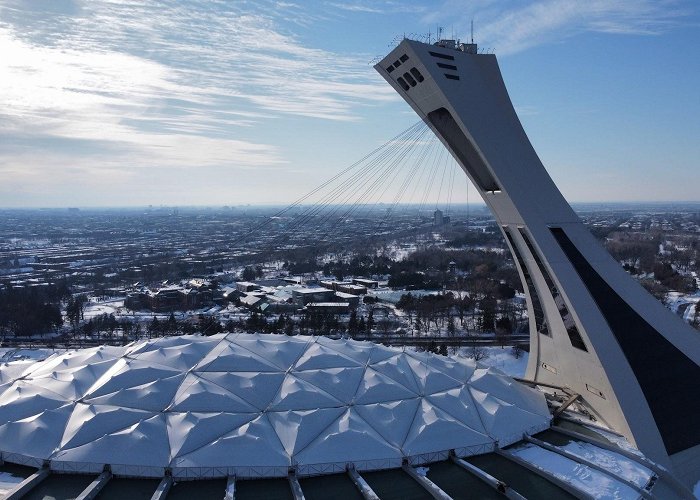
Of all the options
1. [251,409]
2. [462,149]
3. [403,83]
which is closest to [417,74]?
[403,83]

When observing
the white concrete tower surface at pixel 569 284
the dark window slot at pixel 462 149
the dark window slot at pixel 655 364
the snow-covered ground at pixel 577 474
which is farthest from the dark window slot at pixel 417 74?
the snow-covered ground at pixel 577 474

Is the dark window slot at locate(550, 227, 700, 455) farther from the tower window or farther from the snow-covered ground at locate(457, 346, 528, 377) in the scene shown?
the snow-covered ground at locate(457, 346, 528, 377)

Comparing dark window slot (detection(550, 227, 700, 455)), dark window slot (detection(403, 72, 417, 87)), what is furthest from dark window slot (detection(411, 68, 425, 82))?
dark window slot (detection(550, 227, 700, 455))

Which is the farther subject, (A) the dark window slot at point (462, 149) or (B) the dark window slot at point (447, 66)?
(A) the dark window slot at point (462, 149)

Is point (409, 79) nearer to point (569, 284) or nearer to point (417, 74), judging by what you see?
point (417, 74)

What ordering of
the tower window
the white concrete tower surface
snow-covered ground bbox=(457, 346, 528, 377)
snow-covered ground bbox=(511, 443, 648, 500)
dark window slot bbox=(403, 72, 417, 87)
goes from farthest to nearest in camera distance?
snow-covered ground bbox=(457, 346, 528, 377)
the tower window
dark window slot bbox=(403, 72, 417, 87)
the white concrete tower surface
snow-covered ground bbox=(511, 443, 648, 500)

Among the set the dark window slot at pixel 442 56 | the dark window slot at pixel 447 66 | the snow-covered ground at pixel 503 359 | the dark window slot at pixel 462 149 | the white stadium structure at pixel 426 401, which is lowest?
the snow-covered ground at pixel 503 359

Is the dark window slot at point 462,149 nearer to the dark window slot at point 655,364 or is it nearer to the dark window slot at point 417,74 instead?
the dark window slot at point 417,74
